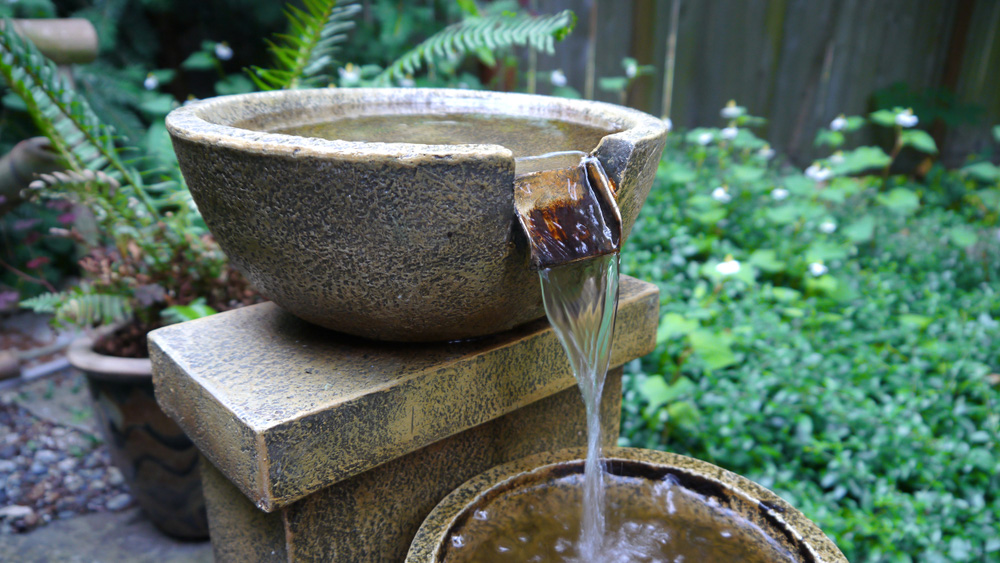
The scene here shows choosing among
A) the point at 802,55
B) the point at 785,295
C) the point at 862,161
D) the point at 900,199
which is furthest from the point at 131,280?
the point at 802,55

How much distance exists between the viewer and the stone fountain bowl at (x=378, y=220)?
0.96 m

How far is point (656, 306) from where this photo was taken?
5.19 ft

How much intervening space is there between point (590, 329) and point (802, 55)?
406cm

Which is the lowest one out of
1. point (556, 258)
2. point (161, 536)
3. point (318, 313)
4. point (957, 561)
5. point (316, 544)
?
point (161, 536)

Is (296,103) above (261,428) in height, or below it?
above

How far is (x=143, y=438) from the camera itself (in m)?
1.99

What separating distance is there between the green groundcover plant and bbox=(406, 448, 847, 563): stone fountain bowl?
2.41 ft

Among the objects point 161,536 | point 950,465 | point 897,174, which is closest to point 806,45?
point 897,174

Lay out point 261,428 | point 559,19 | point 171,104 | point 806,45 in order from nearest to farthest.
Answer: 1. point 261,428
2. point 559,19
3. point 171,104
4. point 806,45

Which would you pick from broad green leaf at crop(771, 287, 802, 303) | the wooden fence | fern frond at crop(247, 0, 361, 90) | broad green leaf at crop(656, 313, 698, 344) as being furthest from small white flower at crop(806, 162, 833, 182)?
fern frond at crop(247, 0, 361, 90)

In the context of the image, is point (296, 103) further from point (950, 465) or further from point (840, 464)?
point (950, 465)

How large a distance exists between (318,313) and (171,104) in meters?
2.34

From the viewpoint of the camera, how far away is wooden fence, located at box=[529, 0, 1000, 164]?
438cm

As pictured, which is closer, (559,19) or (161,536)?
(161,536)
